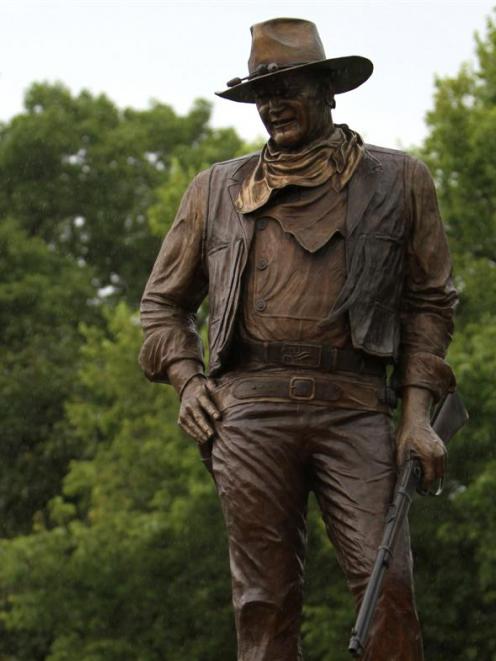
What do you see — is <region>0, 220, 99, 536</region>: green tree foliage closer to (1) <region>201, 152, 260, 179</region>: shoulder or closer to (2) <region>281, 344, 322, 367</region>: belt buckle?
(1) <region>201, 152, 260, 179</region>: shoulder

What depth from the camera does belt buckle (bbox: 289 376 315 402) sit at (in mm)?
9281

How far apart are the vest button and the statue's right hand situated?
0.55m

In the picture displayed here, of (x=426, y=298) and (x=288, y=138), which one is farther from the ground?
(x=288, y=138)

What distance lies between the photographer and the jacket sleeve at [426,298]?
945 centimetres

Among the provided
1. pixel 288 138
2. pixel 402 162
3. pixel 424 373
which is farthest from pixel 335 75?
pixel 424 373

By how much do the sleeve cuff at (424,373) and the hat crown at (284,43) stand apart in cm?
129

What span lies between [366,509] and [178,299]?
4.29 feet

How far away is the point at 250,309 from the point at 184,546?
22.5 m

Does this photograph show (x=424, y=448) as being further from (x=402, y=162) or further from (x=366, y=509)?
(x=402, y=162)

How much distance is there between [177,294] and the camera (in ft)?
32.1

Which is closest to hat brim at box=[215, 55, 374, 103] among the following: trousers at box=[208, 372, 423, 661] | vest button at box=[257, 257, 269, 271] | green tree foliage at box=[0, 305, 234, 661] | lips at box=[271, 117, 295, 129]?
lips at box=[271, 117, 295, 129]

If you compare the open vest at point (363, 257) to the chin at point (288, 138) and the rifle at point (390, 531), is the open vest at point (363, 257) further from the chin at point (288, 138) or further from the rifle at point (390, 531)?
the rifle at point (390, 531)

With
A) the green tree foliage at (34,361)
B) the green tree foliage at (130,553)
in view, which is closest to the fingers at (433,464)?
the green tree foliage at (130,553)

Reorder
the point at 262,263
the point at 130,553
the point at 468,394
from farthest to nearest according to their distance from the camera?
the point at 130,553 → the point at 468,394 → the point at 262,263
